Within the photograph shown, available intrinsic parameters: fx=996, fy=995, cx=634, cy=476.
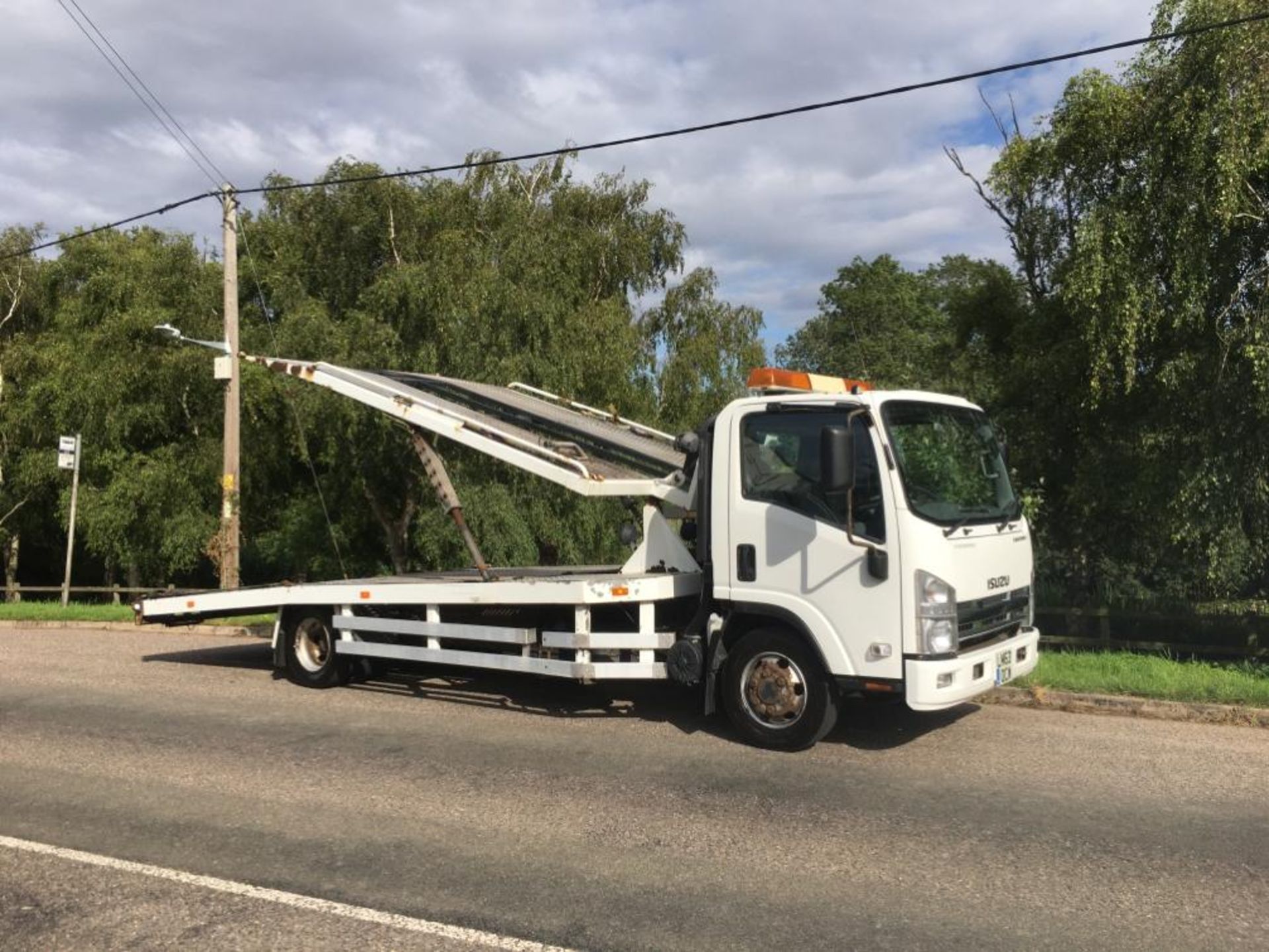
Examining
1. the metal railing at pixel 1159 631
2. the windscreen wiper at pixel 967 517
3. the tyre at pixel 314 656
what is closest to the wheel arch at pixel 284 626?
the tyre at pixel 314 656

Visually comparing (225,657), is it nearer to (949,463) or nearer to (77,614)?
(77,614)

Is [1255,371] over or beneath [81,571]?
over

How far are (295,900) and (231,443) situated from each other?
12674mm

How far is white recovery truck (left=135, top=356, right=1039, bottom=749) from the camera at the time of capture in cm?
621

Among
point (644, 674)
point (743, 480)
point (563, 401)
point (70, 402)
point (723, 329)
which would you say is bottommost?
point (644, 674)

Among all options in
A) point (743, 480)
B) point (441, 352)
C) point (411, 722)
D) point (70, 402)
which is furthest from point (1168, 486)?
point (70, 402)

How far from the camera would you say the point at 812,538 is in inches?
257

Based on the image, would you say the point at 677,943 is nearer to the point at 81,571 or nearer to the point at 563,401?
the point at 563,401

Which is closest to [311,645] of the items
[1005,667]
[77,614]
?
[1005,667]

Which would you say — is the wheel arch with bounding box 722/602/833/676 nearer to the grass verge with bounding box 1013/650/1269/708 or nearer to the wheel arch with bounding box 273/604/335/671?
the grass verge with bounding box 1013/650/1269/708

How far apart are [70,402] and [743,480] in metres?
23.0

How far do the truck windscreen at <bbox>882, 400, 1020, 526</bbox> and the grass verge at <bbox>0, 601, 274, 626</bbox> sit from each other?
34.8 feet

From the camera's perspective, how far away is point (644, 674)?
7277 millimetres

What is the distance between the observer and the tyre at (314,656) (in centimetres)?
917
